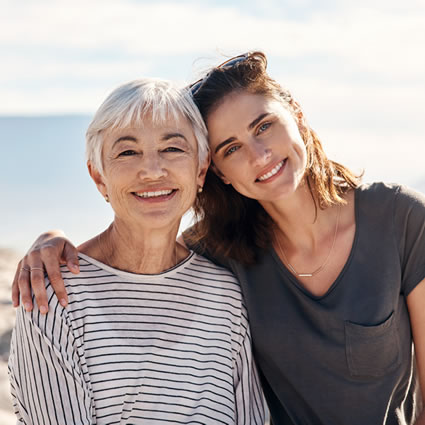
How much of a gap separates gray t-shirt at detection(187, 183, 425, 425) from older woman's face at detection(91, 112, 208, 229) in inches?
23.0

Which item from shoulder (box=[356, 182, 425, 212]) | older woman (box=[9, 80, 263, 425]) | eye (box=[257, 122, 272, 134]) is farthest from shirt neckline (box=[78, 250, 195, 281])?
shoulder (box=[356, 182, 425, 212])

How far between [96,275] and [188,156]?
0.60 metres

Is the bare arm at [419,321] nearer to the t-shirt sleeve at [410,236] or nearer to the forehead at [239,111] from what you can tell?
the t-shirt sleeve at [410,236]

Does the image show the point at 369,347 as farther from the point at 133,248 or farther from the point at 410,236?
the point at 133,248

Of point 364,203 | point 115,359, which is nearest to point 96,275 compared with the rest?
point 115,359

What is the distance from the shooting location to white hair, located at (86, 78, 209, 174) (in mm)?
2418

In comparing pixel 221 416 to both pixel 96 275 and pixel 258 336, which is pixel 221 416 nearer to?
pixel 258 336

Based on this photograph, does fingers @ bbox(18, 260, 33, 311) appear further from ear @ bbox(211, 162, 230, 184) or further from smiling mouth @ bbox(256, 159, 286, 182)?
smiling mouth @ bbox(256, 159, 286, 182)

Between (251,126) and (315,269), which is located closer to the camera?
(251,126)

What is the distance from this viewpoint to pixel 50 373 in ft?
7.38

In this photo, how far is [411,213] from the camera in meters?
2.61

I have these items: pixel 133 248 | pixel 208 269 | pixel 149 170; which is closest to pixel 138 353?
pixel 133 248

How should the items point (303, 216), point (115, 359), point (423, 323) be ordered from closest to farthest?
point (115, 359), point (423, 323), point (303, 216)

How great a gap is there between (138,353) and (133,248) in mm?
427
